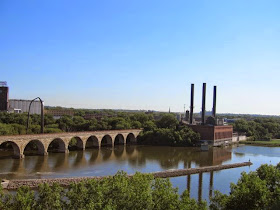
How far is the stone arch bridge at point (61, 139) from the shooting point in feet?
153

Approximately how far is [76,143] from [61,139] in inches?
304

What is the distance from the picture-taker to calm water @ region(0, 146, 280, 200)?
36.8 metres

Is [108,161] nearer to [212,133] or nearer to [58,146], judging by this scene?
[58,146]

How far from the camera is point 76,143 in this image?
62250mm

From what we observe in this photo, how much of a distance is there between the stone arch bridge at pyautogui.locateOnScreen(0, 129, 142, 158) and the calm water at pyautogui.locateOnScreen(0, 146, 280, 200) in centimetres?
175

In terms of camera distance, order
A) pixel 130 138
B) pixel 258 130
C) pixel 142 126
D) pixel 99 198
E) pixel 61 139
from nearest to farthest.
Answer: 1. pixel 99 198
2. pixel 61 139
3. pixel 130 138
4. pixel 142 126
5. pixel 258 130

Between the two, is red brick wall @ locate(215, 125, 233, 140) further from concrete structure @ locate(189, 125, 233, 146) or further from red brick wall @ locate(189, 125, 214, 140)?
red brick wall @ locate(189, 125, 214, 140)

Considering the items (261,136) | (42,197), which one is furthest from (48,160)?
(261,136)

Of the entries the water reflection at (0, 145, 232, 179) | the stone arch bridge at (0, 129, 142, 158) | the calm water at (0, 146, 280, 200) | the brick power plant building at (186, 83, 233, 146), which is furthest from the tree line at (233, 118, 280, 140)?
the stone arch bridge at (0, 129, 142, 158)

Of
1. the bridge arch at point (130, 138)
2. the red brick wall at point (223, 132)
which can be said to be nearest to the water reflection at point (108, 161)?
the bridge arch at point (130, 138)

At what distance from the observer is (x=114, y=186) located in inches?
733

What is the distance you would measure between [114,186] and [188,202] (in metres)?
4.35

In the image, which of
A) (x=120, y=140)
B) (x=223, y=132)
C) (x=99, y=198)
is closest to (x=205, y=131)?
(x=223, y=132)

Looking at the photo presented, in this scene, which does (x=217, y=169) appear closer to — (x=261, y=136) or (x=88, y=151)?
(x=88, y=151)
